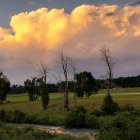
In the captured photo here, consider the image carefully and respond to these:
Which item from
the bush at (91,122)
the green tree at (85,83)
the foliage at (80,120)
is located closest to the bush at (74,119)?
the foliage at (80,120)

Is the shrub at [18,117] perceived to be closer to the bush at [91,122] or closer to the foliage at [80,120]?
the foliage at [80,120]

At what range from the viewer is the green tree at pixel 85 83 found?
352ft

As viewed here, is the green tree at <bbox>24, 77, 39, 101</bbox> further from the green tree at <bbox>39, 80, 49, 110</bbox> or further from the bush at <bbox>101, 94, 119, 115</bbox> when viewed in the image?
the bush at <bbox>101, 94, 119, 115</bbox>

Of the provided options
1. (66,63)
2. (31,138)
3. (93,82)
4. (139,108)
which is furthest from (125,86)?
Answer: (31,138)

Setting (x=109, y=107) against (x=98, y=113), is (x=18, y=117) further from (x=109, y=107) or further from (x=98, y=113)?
(x=109, y=107)

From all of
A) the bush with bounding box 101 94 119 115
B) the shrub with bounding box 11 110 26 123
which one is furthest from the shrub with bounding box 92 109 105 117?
the shrub with bounding box 11 110 26 123

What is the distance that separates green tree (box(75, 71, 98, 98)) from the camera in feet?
352

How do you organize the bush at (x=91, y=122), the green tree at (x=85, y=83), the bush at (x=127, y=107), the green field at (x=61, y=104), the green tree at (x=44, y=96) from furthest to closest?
the green tree at (x=85, y=83) < the green tree at (x=44, y=96) < the green field at (x=61, y=104) < the bush at (x=127, y=107) < the bush at (x=91, y=122)

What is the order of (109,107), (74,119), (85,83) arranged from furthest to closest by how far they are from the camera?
(85,83), (109,107), (74,119)

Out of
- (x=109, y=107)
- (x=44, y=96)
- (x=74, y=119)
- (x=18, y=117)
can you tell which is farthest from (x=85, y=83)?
(x=74, y=119)

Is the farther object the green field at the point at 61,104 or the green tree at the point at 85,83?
the green tree at the point at 85,83

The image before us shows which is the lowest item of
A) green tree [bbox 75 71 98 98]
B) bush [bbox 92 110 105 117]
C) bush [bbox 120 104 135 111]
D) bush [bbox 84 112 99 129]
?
bush [bbox 84 112 99 129]

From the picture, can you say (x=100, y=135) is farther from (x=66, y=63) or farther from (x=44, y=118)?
(x=66, y=63)

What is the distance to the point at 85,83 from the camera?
10788 cm
